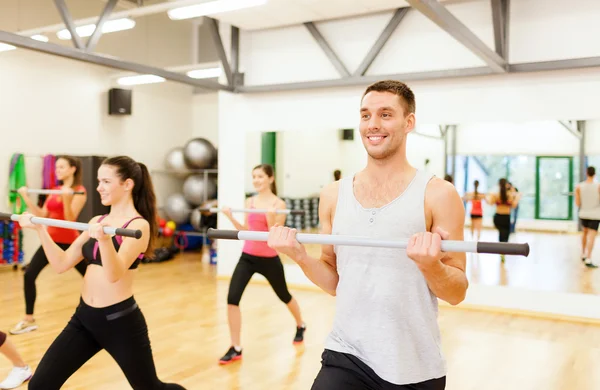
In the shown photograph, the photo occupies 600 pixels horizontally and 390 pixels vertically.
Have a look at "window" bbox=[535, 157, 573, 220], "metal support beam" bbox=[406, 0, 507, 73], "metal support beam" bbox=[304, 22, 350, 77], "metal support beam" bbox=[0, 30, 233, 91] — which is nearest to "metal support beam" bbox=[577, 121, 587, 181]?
"window" bbox=[535, 157, 573, 220]

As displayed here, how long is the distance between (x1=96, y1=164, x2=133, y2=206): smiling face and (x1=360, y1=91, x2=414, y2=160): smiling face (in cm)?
136

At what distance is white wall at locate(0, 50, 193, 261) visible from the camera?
313 inches

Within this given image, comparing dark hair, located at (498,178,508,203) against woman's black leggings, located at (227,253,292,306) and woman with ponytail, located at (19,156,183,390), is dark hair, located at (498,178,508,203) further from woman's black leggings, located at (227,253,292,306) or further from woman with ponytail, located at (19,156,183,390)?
woman with ponytail, located at (19,156,183,390)

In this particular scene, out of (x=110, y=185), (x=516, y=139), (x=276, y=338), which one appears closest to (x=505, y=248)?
(x=110, y=185)

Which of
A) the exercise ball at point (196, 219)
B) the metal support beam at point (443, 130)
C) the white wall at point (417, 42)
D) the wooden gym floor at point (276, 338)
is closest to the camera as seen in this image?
the wooden gym floor at point (276, 338)

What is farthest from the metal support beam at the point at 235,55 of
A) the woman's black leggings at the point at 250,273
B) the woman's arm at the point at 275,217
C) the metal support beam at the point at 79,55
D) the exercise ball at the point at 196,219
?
the woman's black leggings at the point at 250,273

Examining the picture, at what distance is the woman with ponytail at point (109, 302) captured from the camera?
227 centimetres

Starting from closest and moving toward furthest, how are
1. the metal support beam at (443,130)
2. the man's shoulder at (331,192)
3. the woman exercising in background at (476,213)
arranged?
1. the man's shoulder at (331,192)
2. the metal support beam at (443,130)
3. the woman exercising in background at (476,213)

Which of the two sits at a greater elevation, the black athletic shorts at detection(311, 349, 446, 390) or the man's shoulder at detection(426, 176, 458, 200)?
the man's shoulder at detection(426, 176, 458, 200)

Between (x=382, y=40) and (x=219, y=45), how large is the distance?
1995 mm

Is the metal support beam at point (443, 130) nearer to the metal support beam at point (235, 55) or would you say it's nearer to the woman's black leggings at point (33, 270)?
the metal support beam at point (235, 55)

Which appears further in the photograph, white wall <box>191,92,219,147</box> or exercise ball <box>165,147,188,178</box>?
white wall <box>191,92,219,147</box>

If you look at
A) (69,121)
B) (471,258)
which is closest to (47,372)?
(471,258)

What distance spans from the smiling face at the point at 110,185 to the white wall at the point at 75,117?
20.0 feet
